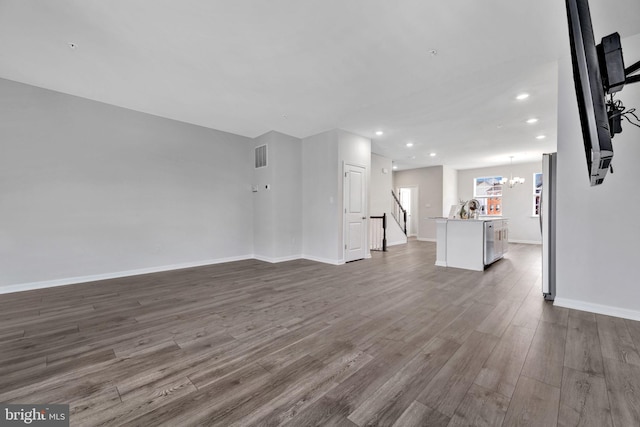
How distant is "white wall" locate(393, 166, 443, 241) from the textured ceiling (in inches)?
193

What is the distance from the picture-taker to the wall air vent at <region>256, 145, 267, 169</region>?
582cm

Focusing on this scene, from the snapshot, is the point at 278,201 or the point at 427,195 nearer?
the point at 278,201

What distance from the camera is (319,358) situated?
6.13ft

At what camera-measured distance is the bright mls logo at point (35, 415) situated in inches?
52.1

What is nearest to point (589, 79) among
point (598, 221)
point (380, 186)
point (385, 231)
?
point (598, 221)

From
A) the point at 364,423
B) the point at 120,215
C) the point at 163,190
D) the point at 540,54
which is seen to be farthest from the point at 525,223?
the point at 120,215

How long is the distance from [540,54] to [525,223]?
8014 mm

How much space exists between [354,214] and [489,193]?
710cm

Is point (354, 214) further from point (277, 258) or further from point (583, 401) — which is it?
point (583, 401)

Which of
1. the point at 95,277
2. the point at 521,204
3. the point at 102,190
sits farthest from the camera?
the point at 521,204

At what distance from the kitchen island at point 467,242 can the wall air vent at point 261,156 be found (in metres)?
4.01

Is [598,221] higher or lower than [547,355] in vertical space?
higher

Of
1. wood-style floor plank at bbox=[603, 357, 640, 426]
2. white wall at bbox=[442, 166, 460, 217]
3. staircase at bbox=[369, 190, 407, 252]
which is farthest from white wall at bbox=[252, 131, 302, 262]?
white wall at bbox=[442, 166, 460, 217]

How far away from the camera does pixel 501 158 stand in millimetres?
8258
